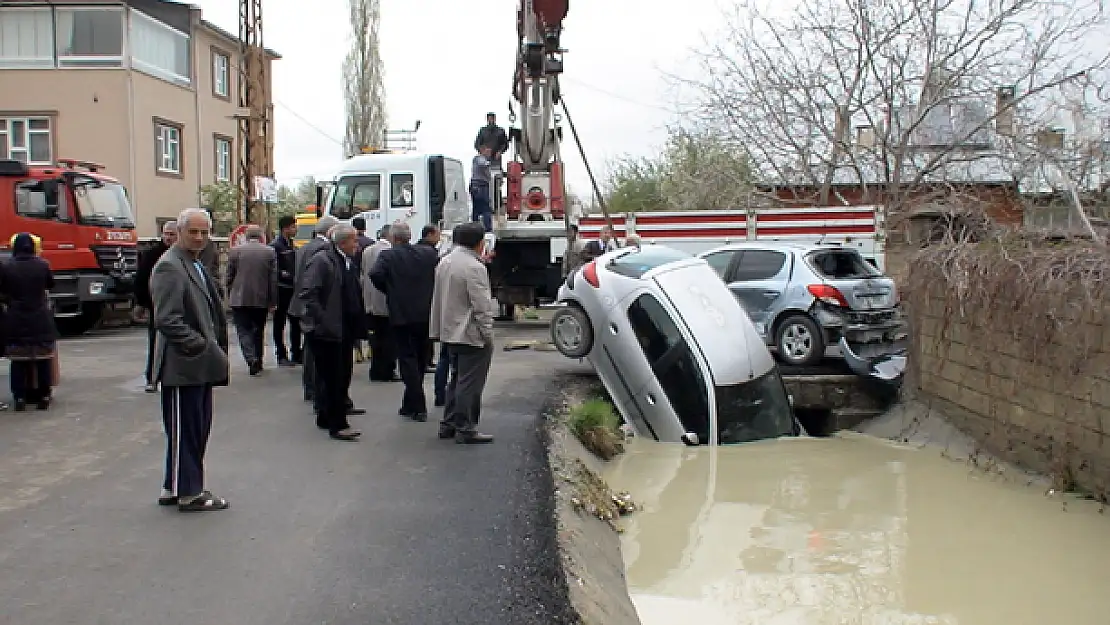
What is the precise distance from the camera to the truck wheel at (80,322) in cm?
1709

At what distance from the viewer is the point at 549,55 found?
15.7m

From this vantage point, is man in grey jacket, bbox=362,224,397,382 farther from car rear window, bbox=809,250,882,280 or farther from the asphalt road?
car rear window, bbox=809,250,882,280

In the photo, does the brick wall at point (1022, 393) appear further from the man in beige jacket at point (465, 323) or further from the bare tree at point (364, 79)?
the bare tree at point (364, 79)

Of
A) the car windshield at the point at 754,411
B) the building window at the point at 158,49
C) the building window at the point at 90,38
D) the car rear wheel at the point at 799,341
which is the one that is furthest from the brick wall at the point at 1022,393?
the building window at the point at 158,49

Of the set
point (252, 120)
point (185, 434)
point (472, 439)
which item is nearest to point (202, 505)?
point (185, 434)

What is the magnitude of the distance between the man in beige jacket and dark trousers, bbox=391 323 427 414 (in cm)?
71

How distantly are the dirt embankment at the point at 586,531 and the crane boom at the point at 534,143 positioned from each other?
25.0 ft

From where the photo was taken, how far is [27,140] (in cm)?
2759

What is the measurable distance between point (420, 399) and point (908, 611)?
15.1 ft

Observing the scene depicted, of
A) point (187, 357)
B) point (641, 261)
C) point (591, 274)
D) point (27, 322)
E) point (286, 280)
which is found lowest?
point (27, 322)

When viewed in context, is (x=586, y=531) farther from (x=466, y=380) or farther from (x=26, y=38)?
(x=26, y=38)

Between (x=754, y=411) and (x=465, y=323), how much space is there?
362cm

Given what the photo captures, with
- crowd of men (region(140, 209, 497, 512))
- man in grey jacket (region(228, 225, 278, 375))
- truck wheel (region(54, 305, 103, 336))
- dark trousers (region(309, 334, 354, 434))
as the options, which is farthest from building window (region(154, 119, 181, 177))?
dark trousers (region(309, 334, 354, 434))

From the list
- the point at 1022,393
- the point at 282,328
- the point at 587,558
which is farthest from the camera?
the point at 282,328
